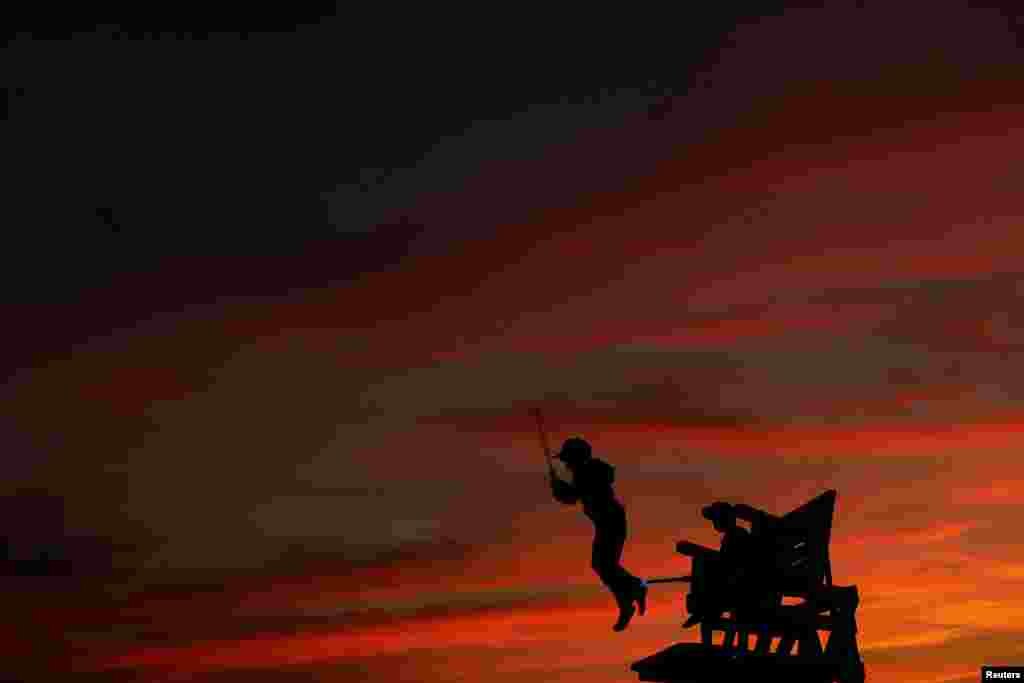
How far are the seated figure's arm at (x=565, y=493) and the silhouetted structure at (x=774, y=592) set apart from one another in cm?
167

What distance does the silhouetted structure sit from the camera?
20703 mm

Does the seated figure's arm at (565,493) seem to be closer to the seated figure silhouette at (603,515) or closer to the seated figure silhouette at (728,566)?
the seated figure silhouette at (603,515)

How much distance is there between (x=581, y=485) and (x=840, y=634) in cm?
404

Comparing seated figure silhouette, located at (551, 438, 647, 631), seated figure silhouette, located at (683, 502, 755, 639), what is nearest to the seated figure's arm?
seated figure silhouette, located at (551, 438, 647, 631)

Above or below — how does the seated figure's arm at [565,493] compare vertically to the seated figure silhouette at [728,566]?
above

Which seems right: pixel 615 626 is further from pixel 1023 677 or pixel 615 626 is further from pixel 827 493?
pixel 1023 677

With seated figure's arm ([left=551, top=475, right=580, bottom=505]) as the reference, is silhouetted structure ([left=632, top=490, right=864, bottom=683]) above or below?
below

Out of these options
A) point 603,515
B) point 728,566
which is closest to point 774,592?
point 728,566

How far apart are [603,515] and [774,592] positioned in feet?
8.38

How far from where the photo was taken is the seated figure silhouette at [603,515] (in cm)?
2166

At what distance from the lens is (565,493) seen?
21812 mm

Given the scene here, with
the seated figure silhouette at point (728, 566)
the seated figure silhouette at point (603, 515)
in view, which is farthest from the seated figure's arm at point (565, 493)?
the seated figure silhouette at point (728, 566)

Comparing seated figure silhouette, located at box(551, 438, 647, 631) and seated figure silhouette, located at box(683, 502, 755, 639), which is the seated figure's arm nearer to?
seated figure silhouette, located at box(551, 438, 647, 631)

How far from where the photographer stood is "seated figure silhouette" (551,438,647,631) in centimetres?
2166
